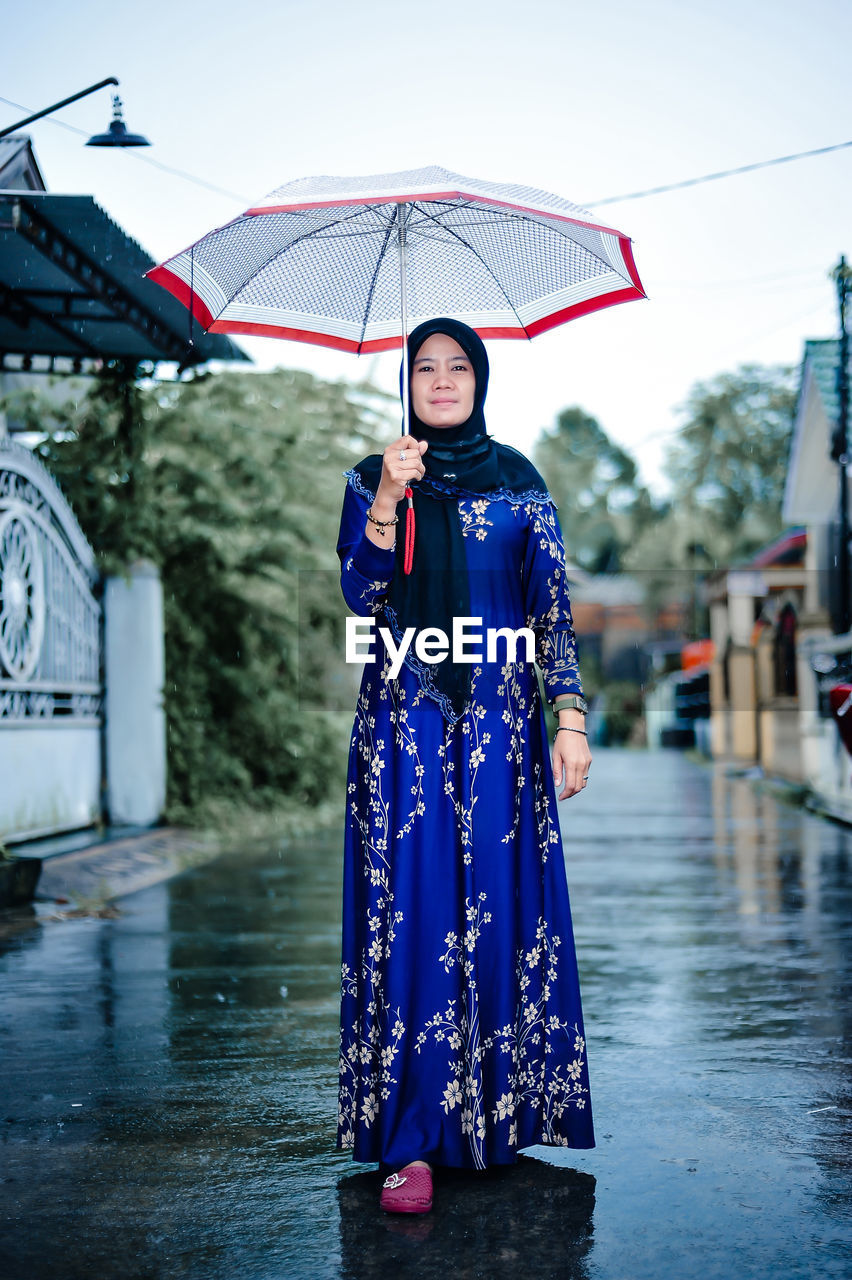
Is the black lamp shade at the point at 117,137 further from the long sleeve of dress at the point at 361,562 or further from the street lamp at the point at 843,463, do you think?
the street lamp at the point at 843,463

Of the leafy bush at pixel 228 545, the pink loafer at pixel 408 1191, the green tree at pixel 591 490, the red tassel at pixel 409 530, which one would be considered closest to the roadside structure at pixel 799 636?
the leafy bush at pixel 228 545

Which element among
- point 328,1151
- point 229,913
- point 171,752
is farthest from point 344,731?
point 328,1151

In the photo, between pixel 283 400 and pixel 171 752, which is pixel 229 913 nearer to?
pixel 171 752

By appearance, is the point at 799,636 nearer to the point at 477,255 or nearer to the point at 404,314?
the point at 477,255

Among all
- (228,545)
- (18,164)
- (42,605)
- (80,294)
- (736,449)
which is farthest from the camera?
(736,449)

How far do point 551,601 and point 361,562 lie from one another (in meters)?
0.50

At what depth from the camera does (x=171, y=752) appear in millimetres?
11984

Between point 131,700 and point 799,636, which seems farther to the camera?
point 799,636

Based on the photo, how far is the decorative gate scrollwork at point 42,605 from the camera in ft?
29.9

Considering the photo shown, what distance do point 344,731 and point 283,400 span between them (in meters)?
3.28

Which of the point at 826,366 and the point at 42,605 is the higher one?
the point at 826,366

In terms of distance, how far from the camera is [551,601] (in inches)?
135

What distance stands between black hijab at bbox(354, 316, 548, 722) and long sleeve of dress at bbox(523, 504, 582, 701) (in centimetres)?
10

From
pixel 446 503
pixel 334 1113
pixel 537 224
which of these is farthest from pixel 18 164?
pixel 334 1113
